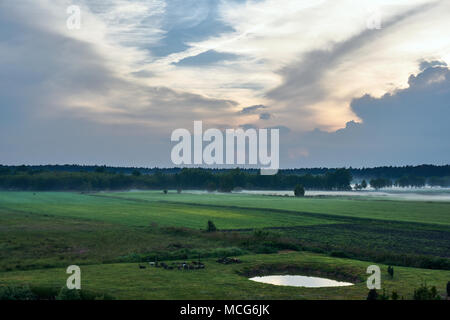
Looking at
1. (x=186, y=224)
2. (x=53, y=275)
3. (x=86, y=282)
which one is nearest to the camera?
(x=86, y=282)

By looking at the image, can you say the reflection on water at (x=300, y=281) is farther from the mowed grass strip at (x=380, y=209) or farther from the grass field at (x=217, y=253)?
the mowed grass strip at (x=380, y=209)

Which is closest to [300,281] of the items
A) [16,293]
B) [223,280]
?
[223,280]

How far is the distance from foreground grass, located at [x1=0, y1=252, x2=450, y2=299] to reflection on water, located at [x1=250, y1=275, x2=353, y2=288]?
151 centimetres

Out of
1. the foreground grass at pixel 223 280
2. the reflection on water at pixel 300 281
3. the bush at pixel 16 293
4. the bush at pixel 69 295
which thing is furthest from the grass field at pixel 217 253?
the bush at pixel 69 295

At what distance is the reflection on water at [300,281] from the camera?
38.8m

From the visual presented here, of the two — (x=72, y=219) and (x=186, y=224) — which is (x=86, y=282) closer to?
(x=186, y=224)

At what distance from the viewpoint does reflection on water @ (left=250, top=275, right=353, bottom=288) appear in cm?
3884

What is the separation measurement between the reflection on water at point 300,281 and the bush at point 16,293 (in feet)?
65.3

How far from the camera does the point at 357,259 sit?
50312 millimetres

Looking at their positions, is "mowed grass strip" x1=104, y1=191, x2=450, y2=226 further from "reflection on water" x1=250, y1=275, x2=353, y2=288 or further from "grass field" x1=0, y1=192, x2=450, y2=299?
"reflection on water" x1=250, y1=275, x2=353, y2=288

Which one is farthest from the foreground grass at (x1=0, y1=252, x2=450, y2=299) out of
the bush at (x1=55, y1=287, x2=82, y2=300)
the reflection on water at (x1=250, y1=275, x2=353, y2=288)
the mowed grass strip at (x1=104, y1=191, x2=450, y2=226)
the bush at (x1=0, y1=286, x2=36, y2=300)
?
the mowed grass strip at (x1=104, y1=191, x2=450, y2=226)

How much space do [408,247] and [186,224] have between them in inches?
1739

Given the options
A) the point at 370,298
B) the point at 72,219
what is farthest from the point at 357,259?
the point at 72,219
